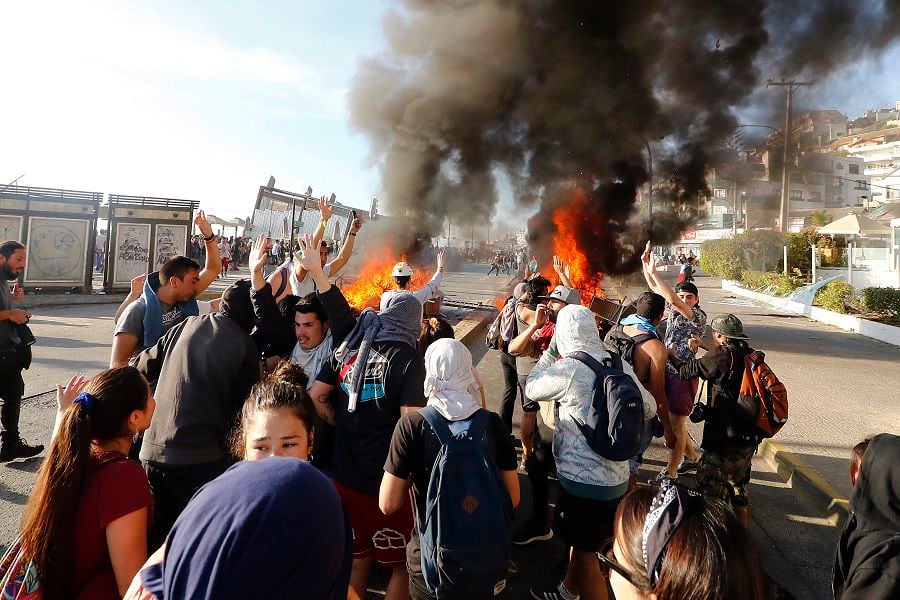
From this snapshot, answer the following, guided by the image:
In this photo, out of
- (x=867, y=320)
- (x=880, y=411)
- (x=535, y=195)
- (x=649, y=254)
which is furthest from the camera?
(x=535, y=195)

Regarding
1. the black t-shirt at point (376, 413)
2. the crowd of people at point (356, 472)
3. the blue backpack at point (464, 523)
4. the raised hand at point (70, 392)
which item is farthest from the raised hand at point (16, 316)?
the blue backpack at point (464, 523)

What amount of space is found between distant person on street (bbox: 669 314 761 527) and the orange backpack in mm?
52

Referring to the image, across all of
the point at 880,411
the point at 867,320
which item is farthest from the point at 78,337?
the point at 867,320

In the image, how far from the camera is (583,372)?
2484 mm

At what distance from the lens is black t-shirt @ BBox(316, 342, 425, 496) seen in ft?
7.71

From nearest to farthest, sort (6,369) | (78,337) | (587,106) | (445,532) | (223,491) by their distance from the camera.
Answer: (223,491) < (445,532) < (6,369) < (78,337) < (587,106)

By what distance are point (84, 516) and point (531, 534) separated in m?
2.54

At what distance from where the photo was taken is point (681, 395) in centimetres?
396

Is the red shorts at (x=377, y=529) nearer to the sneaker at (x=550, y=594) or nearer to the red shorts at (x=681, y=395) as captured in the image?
the sneaker at (x=550, y=594)

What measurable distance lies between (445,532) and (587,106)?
14.8 m

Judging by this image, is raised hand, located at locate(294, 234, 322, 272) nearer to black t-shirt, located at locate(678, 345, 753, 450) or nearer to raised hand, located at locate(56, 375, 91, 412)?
raised hand, located at locate(56, 375, 91, 412)

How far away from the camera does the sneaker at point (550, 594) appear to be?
98.2 inches

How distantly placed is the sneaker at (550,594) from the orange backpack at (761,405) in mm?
1599

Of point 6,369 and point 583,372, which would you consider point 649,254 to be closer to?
point 583,372
